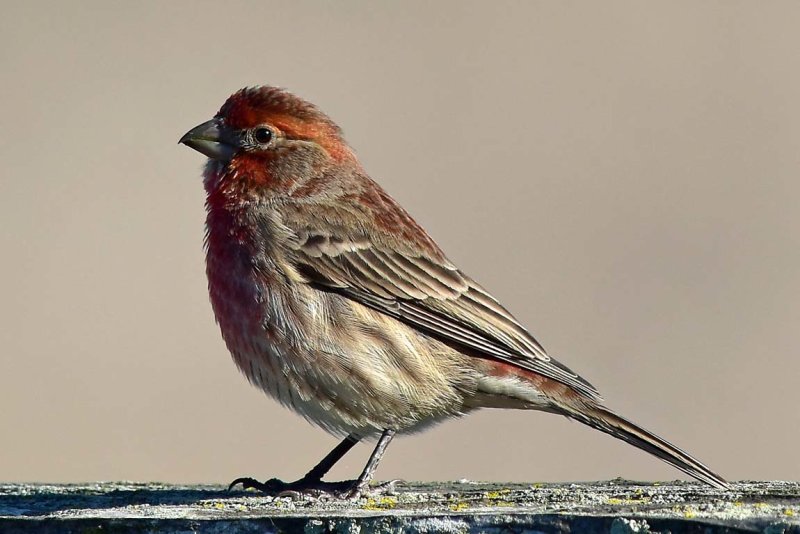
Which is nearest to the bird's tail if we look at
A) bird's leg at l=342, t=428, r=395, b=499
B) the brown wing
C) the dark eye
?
the brown wing

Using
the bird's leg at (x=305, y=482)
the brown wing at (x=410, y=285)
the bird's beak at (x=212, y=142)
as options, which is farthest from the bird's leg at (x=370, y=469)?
the bird's beak at (x=212, y=142)

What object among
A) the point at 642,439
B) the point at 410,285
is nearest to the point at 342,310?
the point at 410,285

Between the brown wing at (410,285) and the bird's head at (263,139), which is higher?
the bird's head at (263,139)

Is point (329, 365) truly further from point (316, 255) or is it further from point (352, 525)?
point (352, 525)

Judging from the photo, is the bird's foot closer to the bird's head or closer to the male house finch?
the male house finch

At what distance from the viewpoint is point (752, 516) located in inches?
139

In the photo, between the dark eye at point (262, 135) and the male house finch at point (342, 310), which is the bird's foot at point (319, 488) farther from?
the dark eye at point (262, 135)

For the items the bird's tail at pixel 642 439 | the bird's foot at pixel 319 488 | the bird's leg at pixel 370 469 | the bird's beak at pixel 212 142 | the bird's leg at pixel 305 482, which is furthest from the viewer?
the bird's beak at pixel 212 142

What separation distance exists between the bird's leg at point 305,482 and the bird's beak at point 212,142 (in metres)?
1.56

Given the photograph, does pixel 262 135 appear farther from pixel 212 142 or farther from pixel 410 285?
pixel 410 285

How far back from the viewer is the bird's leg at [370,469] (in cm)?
542

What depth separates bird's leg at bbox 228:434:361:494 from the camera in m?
5.74

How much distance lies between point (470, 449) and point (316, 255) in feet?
14.6

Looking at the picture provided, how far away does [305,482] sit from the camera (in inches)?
234
